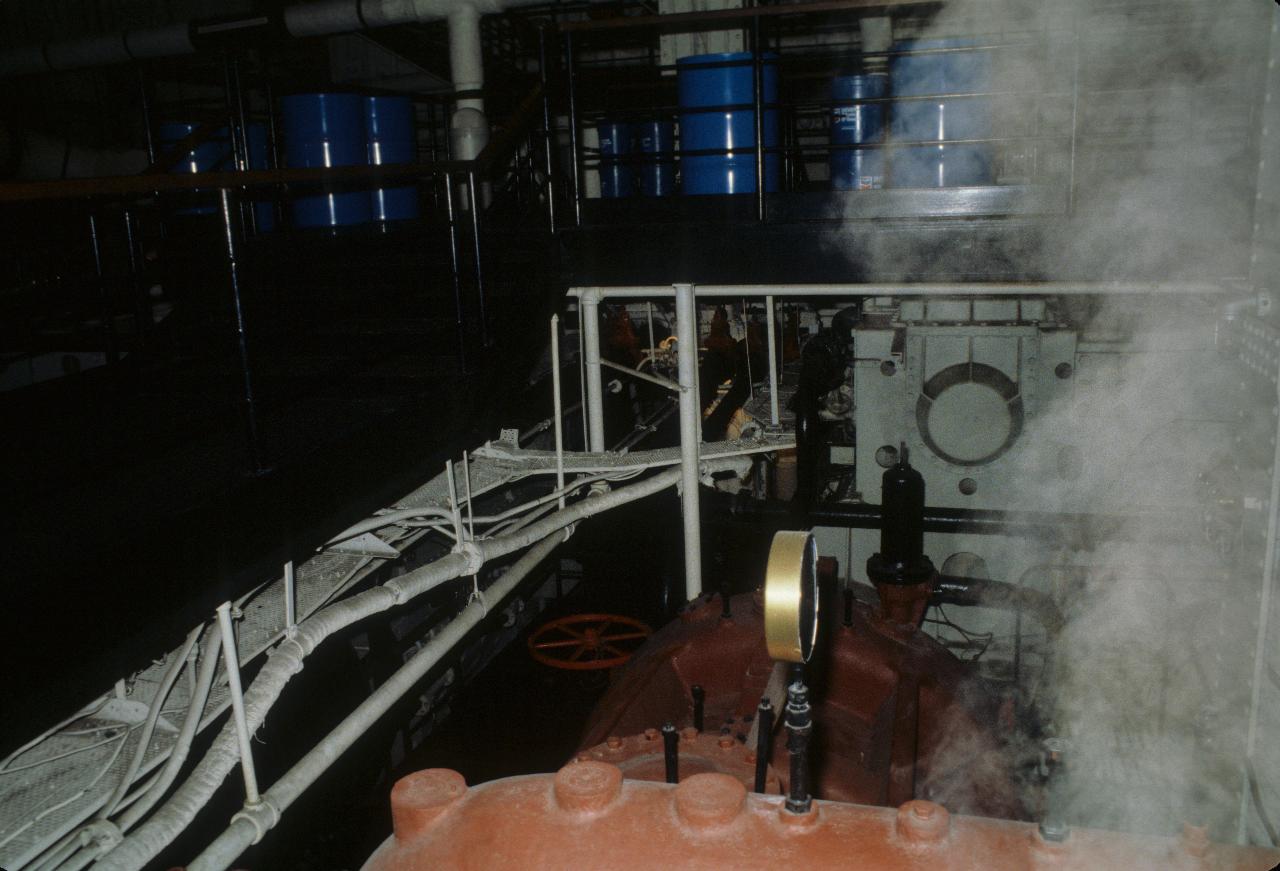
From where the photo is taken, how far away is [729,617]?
415cm

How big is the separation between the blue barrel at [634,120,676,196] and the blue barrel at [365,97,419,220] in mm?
1796

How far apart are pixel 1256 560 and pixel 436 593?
5.65 m

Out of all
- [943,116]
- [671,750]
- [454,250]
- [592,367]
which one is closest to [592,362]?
[592,367]

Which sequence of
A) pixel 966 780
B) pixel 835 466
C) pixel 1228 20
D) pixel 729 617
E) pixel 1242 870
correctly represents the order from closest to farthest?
pixel 1242 870 < pixel 966 780 < pixel 729 617 < pixel 1228 20 < pixel 835 466

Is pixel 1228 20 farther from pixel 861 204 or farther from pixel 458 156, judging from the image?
pixel 458 156

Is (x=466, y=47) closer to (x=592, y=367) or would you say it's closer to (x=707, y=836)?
(x=592, y=367)

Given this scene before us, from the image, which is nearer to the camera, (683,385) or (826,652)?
(826,652)

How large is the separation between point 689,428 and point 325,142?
363cm

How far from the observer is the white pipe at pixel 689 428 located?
5.05 meters

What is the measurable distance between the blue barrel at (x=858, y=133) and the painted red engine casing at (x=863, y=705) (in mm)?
2497

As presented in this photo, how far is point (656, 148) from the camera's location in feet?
21.0

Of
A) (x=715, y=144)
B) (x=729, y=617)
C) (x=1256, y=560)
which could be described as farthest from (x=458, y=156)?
(x=1256, y=560)

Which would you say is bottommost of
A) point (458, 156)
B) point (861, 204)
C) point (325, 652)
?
point (325, 652)

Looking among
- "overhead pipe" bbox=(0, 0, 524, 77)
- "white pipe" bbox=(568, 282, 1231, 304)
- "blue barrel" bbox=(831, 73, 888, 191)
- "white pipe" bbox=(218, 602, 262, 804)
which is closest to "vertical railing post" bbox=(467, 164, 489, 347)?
"white pipe" bbox=(568, 282, 1231, 304)
